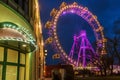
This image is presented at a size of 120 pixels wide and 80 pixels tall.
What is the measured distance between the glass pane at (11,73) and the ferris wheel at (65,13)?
23.4 meters

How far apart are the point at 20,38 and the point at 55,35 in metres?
26.3

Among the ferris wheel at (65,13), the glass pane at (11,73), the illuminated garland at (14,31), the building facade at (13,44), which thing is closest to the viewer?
the illuminated garland at (14,31)

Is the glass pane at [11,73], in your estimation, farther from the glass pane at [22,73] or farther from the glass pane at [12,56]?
the glass pane at [22,73]

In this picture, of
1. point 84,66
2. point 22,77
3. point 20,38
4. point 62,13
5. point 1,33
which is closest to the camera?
point 1,33

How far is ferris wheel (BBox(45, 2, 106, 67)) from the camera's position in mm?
39562

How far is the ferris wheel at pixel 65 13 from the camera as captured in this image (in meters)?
39.6

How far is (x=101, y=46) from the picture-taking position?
43844 millimetres

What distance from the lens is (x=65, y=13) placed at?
44.2 metres

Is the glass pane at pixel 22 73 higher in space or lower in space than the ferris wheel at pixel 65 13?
lower

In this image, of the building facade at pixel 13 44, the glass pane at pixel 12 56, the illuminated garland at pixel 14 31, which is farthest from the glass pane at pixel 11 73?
the illuminated garland at pixel 14 31

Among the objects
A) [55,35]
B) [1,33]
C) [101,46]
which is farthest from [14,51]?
[101,46]

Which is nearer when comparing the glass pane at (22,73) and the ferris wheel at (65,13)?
the glass pane at (22,73)

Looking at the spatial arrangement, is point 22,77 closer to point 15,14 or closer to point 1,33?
point 15,14

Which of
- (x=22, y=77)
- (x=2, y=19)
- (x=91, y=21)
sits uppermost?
(x=91, y=21)
